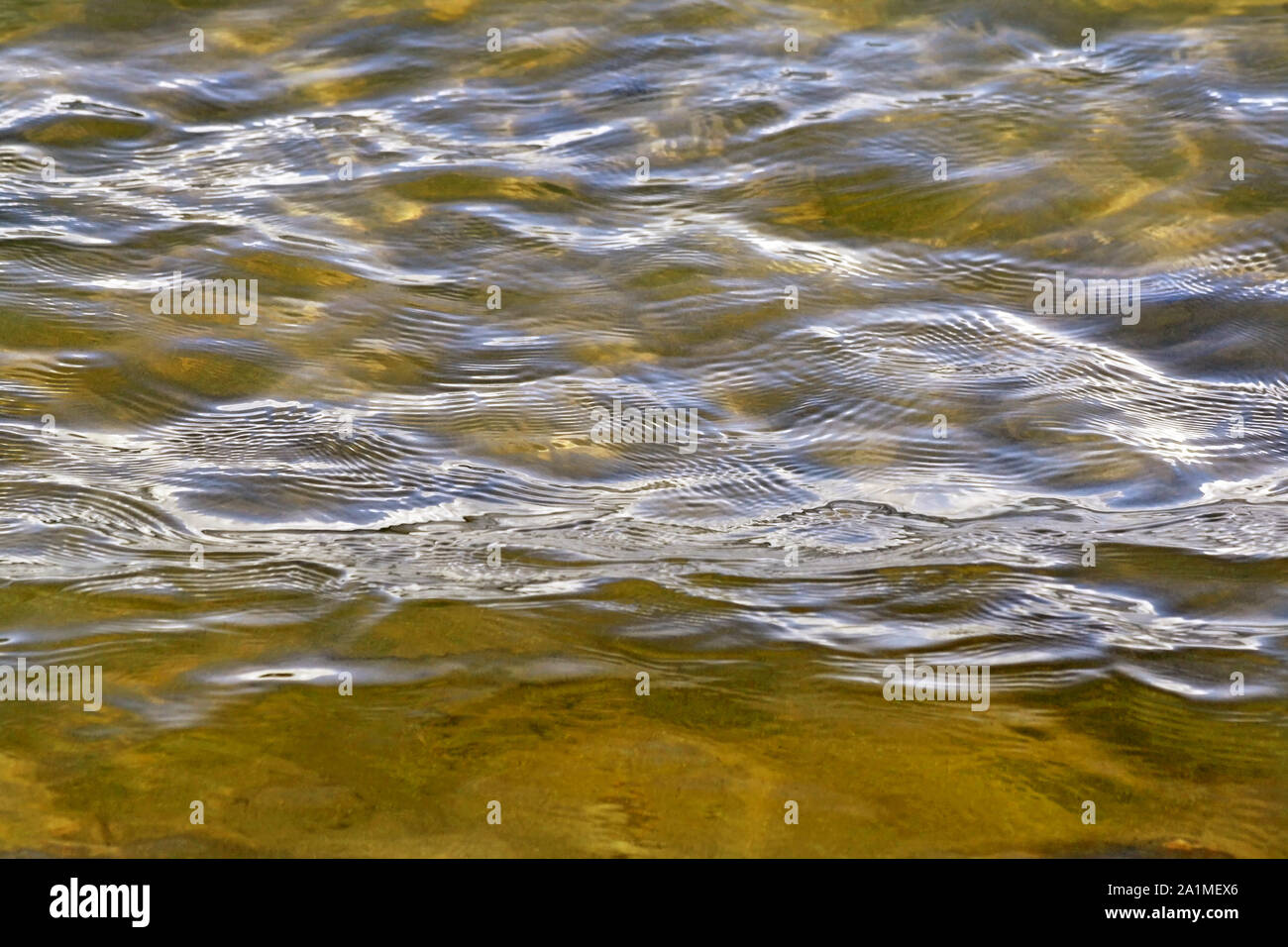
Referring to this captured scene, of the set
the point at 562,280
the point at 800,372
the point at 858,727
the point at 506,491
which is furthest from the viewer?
the point at 562,280

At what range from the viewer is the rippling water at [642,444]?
2883mm

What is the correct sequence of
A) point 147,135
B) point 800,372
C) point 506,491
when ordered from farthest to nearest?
1. point 147,135
2. point 800,372
3. point 506,491

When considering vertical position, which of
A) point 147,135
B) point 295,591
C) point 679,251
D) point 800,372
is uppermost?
point 147,135

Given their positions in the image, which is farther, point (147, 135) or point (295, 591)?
point (147, 135)

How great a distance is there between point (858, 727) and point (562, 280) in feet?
8.98

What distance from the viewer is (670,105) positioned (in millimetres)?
6684

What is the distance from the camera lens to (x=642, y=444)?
4.31 m

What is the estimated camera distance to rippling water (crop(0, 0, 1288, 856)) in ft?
9.46

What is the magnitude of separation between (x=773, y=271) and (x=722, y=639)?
94.2 inches
